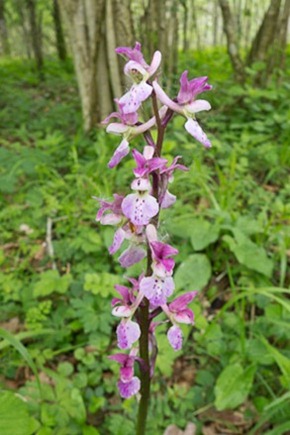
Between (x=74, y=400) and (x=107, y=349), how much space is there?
0.43 metres

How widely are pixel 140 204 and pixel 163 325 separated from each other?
1218 mm

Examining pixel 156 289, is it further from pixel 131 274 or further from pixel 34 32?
pixel 34 32

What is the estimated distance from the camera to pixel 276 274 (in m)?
2.62

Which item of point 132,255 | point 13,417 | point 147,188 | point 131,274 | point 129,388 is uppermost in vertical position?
point 147,188

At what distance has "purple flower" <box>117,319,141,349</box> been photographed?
3.95ft

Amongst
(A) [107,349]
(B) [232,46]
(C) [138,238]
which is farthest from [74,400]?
(B) [232,46]

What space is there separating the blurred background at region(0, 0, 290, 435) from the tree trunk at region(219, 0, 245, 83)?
0.03 m

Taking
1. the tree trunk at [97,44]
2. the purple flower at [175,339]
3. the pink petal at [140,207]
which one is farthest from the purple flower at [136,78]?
the tree trunk at [97,44]

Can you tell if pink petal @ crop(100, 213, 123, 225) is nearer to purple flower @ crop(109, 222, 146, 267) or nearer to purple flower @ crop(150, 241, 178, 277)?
purple flower @ crop(109, 222, 146, 267)

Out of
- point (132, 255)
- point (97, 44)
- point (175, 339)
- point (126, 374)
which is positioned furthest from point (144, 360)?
point (97, 44)

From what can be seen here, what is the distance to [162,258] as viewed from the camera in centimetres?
117

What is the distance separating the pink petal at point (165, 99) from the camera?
1.11m

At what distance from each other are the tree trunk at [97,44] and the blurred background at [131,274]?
1cm

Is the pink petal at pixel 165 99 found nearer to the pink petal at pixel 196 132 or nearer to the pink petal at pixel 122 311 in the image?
the pink petal at pixel 196 132
